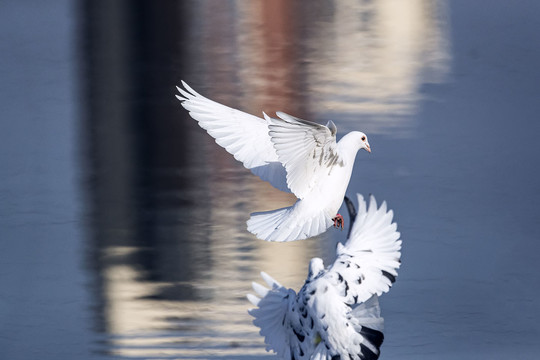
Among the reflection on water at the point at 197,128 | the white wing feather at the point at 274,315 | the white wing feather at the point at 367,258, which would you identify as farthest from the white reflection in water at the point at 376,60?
the white wing feather at the point at 274,315

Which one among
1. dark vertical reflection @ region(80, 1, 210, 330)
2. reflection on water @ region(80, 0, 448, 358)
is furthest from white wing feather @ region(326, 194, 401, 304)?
dark vertical reflection @ region(80, 1, 210, 330)

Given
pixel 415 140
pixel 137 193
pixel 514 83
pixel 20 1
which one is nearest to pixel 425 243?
pixel 415 140

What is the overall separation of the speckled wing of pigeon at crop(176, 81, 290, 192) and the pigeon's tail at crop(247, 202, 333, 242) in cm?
11

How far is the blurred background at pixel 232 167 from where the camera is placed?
103 inches

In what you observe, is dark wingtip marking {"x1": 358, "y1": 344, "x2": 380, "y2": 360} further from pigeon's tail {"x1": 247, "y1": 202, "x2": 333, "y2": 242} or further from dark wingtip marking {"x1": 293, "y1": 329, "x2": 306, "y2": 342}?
pigeon's tail {"x1": 247, "y1": 202, "x2": 333, "y2": 242}

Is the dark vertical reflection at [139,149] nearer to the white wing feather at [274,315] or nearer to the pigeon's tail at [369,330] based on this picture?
the white wing feather at [274,315]

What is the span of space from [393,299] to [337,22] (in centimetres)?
261

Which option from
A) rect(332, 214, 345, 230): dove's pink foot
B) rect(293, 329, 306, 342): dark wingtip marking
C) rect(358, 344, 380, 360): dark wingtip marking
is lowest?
rect(358, 344, 380, 360): dark wingtip marking

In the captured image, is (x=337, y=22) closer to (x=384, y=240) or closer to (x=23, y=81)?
(x=23, y=81)

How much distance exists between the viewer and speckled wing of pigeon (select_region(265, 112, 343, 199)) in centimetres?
209

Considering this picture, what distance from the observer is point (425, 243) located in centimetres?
293

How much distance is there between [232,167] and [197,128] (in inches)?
16.8

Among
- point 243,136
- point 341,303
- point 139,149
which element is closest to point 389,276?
point 341,303

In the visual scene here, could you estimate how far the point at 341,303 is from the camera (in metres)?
1.93
